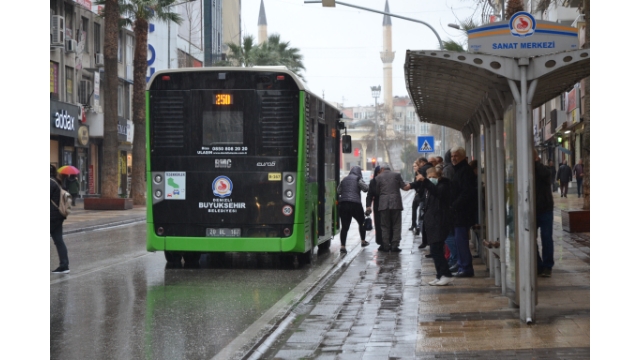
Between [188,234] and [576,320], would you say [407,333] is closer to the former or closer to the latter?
[576,320]

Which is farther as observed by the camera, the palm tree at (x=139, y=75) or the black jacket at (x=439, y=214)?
the palm tree at (x=139, y=75)

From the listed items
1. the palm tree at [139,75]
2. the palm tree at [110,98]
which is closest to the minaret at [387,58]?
the palm tree at [139,75]

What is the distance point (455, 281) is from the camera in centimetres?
1284

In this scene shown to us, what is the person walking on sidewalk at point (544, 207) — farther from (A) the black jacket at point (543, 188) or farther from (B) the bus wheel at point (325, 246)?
(B) the bus wheel at point (325, 246)

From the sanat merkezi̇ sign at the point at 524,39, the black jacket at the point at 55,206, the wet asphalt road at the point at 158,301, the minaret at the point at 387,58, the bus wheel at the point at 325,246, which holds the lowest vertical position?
the wet asphalt road at the point at 158,301

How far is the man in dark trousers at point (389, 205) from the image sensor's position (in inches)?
704

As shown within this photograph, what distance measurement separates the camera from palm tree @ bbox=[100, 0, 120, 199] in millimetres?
36938

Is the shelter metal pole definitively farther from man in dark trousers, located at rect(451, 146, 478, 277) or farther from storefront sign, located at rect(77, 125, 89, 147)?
storefront sign, located at rect(77, 125, 89, 147)

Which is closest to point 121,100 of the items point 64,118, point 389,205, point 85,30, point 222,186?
point 85,30

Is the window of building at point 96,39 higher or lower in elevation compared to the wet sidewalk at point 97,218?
higher

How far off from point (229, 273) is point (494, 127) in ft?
15.7

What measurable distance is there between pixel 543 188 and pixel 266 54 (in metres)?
47.9

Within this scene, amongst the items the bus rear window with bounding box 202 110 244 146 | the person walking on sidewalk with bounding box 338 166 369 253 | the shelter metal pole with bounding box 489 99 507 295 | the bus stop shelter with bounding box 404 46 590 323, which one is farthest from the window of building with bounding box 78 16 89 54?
the shelter metal pole with bounding box 489 99 507 295

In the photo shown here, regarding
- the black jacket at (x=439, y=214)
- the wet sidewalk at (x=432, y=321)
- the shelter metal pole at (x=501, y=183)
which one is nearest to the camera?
the wet sidewalk at (x=432, y=321)
